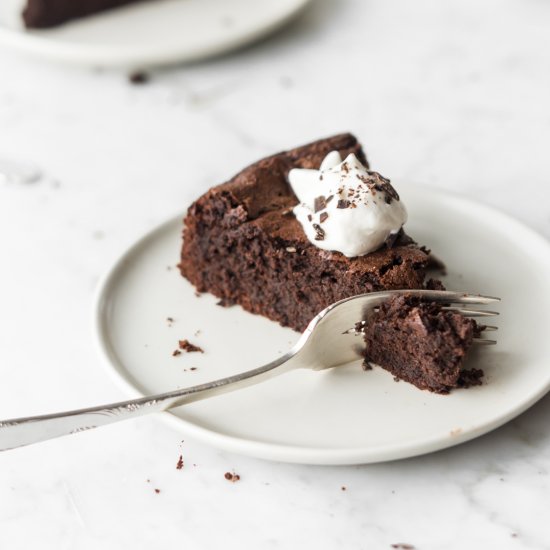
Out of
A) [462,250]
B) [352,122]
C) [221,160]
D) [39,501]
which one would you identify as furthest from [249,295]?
[352,122]

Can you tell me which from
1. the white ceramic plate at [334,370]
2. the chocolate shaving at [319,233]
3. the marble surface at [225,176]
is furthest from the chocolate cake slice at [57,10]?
the chocolate shaving at [319,233]

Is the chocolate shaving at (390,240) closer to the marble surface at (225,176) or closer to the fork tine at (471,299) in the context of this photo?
the fork tine at (471,299)

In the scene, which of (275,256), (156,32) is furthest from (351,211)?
(156,32)

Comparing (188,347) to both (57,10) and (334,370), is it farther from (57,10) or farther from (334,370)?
(57,10)

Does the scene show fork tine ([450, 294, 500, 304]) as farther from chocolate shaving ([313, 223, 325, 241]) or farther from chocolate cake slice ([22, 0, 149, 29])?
chocolate cake slice ([22, 0, 149, 29])

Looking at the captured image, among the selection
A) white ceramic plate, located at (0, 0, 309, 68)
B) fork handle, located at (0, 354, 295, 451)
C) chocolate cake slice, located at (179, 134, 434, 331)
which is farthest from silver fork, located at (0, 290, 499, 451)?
white ceramic plate, located at (0, 0, 309, 68)

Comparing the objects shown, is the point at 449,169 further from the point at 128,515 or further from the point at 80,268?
the point at 128,515
